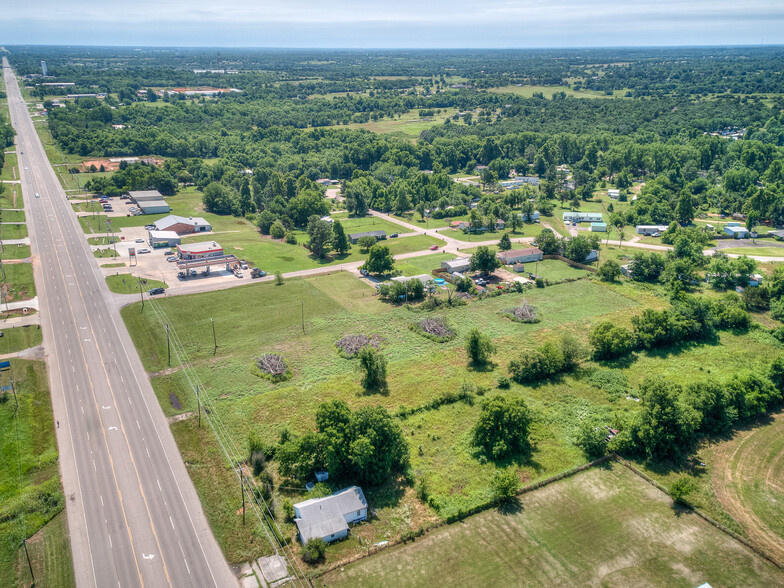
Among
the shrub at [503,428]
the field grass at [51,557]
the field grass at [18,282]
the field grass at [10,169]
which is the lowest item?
the field grass at [51,557]

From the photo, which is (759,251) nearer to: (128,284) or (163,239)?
(128,284)

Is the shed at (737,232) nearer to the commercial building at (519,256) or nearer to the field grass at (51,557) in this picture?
the commercial building at (519,256)

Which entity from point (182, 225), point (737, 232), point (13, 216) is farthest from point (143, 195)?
point (737, 232)

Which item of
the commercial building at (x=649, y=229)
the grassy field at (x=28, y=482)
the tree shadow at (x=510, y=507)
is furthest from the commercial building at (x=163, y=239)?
the commercial building at (x=649, y=229)

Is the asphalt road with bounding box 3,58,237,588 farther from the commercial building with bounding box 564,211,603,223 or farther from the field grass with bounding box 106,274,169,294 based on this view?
the commercial building with bounding box 564,211,603,223

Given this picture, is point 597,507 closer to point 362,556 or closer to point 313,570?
point 362,556

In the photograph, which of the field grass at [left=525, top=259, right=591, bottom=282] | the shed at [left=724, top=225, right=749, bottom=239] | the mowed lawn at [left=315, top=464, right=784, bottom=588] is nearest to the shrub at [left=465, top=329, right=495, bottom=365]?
the mowed lawn at [left=315, top=464, right=784, bottom=588]

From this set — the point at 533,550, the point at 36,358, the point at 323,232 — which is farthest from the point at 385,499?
the point at 323,232
